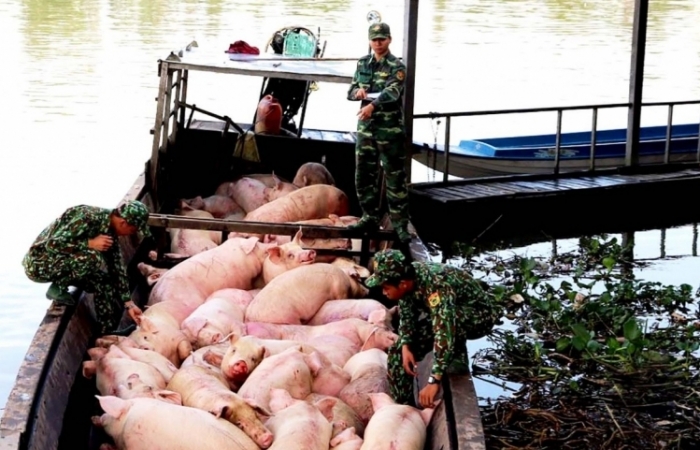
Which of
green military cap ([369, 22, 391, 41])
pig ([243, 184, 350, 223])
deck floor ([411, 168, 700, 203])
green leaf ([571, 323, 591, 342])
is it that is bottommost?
green leaf ([571, 323, 591, 342])

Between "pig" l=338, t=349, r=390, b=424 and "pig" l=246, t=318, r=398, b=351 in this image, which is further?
"pig" l=246, t=318, r=398, b=351

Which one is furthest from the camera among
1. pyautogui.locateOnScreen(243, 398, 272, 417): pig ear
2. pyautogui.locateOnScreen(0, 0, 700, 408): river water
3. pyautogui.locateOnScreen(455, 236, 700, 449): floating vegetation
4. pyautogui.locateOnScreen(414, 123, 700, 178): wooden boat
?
pyautogui.locateOnScreen(0, 0, 700, 408): river water

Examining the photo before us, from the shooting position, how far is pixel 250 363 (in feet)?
21.0

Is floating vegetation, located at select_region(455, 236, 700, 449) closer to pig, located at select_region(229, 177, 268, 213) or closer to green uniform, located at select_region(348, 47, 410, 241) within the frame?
green uniform, located at select_region(348, 47, 410, 241)

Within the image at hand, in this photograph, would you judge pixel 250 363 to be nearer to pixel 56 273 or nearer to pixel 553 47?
pixel 56 273

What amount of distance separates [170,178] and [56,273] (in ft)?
14.4

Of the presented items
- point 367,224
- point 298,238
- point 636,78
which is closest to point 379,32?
point 367,224

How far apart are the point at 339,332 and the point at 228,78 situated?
1879 centimetres

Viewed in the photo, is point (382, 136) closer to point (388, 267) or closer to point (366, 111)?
point (366, 111)

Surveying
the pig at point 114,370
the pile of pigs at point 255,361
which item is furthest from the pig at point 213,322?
the pig at point 114,370

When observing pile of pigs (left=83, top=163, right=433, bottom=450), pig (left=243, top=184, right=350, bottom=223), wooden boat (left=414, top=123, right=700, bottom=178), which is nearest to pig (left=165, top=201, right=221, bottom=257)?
pile of pigs (left=83, top=163, right=433, bottom=450)

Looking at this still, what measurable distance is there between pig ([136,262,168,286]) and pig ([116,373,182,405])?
2200 mm

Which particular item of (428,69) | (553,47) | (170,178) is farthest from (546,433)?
(553,47)

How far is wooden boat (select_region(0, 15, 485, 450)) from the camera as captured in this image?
545 cm
